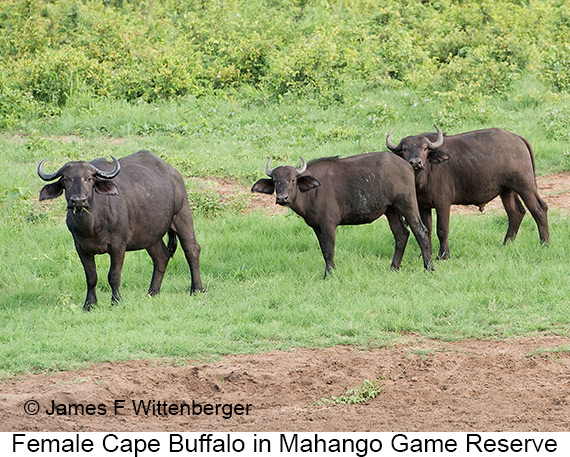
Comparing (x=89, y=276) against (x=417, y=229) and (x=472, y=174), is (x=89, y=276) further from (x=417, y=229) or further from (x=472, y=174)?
(x=472, y=174)

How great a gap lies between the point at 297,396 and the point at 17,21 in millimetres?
15107

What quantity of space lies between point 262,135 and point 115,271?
6492mm

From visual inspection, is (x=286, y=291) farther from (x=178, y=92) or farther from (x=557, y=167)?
(x=178, y=92)

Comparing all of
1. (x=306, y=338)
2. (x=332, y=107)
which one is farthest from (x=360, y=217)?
(x=332, y=107)

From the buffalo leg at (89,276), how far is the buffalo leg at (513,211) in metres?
5.19

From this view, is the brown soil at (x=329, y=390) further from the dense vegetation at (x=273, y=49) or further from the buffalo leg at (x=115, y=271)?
the dense vegetation at (x=273, y=49)

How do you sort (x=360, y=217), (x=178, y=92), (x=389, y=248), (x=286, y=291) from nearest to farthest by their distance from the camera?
(x=286, y=291)
(x=360, y=217)
(x=389, y=248)
(x=178, y=92)

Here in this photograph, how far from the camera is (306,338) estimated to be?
29.9 ft

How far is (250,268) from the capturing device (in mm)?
11727

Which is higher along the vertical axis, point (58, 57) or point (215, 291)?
point (58, 57)

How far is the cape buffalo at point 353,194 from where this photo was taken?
37.6 feet

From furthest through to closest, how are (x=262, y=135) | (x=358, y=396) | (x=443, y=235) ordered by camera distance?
(x=262, y=135) → (x=443, y=235) → (x=358, y=396)

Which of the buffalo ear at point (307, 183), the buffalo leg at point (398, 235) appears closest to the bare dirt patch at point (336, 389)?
the buffalo leg at point (398, 235)

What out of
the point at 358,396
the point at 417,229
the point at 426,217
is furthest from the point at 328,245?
the point at 358,396
